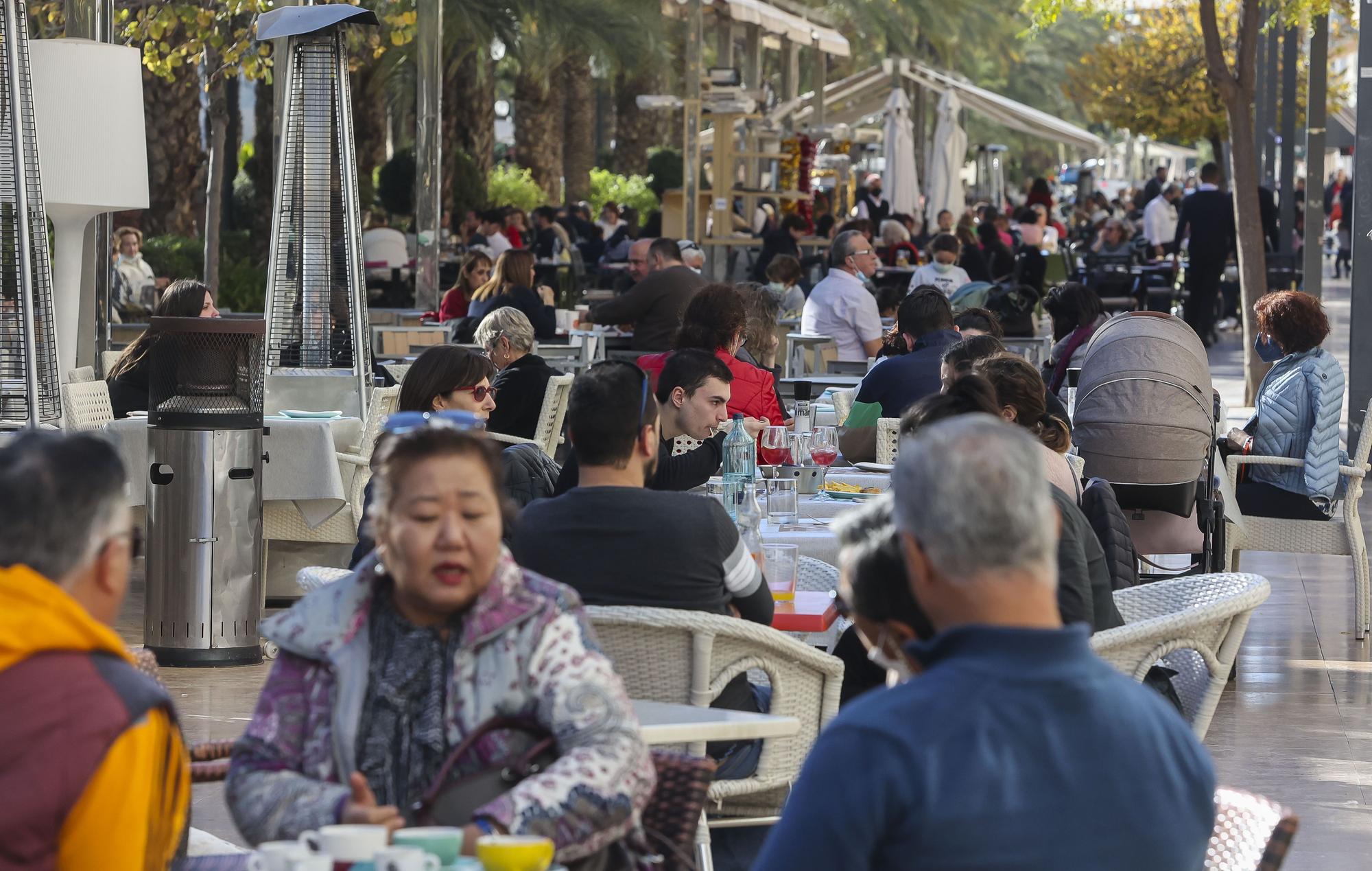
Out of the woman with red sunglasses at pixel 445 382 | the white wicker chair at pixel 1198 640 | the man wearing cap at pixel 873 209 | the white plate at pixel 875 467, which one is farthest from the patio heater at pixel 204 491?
the man wearing cap at pixel 873 209

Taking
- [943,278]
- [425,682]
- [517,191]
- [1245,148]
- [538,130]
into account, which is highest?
[538,130]

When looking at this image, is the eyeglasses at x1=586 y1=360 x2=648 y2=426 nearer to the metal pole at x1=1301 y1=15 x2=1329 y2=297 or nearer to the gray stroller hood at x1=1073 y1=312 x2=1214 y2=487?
the gray stroller hood at x1=1073 y1=312 x2=1214 y2=487

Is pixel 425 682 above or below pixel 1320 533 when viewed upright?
above

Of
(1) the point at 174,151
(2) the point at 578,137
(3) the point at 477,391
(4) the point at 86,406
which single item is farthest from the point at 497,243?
(3) the point at 477,391

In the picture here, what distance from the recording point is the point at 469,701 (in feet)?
9.27

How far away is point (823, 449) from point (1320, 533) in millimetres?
2602

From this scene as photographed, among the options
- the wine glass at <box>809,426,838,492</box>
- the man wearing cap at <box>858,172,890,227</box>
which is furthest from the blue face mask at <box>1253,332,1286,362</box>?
the man wearing cap at <box>858,172,890,227</box>

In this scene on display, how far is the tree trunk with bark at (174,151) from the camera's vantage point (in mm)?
21750

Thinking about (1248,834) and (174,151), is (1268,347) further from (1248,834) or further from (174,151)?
(174,151)

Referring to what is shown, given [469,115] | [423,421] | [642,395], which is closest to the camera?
[423,421]

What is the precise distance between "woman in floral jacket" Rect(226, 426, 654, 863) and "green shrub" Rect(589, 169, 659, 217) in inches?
1272

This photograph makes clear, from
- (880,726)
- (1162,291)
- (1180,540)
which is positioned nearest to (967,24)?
(1162,291)

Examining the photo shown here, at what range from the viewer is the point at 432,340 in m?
13.6

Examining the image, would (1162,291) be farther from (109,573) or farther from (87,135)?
(109,573)
